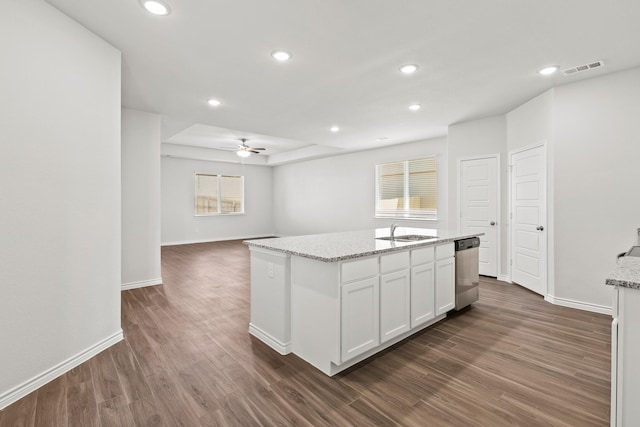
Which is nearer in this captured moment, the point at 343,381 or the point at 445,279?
the point at 343,381

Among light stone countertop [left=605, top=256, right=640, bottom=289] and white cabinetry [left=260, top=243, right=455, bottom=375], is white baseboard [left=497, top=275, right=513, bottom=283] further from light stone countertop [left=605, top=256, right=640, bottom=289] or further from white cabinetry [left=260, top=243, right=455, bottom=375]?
light stone countertop [left=605, top=256, right=640, bottom=289]

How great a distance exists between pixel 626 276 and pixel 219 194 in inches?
405

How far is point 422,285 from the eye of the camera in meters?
2.94

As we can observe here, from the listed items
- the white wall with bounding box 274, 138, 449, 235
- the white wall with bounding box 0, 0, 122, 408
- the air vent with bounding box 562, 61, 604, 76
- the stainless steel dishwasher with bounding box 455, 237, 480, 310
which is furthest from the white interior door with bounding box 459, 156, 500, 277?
the white wall with bounding box 0, 0, 122, 408

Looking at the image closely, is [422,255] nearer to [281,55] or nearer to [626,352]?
[626,352]

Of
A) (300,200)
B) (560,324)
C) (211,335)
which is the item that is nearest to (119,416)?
(211,335)

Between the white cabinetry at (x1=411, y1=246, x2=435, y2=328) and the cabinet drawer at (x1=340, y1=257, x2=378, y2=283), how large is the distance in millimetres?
580

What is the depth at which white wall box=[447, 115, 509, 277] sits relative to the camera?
16.5 feet

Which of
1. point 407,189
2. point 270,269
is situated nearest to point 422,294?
point 270,269

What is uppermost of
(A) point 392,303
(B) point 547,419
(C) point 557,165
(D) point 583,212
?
(C) point 557,165

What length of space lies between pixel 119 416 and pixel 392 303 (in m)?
Answer: 2.06

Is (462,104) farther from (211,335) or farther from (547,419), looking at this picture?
(211,335)

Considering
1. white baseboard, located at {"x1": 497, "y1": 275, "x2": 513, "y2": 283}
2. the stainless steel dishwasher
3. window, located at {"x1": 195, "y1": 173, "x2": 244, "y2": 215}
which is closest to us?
the stainless steel dishwasher

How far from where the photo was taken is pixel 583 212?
144 inches
